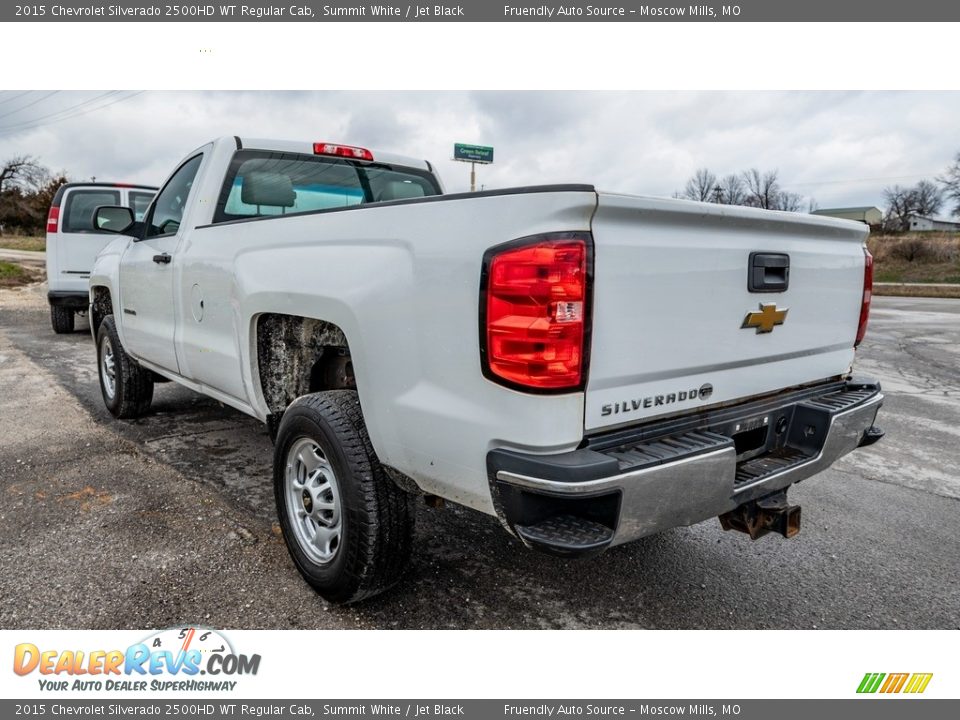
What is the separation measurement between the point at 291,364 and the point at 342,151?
174 centimetres

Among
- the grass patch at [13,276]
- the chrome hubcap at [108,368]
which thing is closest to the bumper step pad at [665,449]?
the chrome hubcap at [108,368]

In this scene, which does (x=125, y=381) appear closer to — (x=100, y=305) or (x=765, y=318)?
(x=100, y=305)

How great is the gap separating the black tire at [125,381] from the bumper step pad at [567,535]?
13.7 ft

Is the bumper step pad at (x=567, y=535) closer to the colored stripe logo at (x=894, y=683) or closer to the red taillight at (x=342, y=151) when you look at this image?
the colored stripe logo at (x=894, y=683)

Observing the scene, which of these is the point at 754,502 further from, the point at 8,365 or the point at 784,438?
the point at 8,365

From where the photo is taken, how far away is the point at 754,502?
2551mm

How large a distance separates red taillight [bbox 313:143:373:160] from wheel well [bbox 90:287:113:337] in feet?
8.74

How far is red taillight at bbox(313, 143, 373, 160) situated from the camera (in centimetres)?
417

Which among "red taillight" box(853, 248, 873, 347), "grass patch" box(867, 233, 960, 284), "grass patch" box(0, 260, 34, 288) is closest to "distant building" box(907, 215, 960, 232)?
"grass patch" box(867, 233, 960, 284)

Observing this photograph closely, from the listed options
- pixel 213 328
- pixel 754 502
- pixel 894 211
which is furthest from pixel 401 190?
pixel 894 211

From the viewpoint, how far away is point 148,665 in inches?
92.0

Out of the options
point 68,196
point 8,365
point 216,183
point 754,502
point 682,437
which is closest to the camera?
point 682,437

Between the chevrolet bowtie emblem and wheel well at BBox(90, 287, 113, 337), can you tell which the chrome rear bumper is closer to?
the chevrolet bowtie emblem

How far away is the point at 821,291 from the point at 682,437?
1041mm
